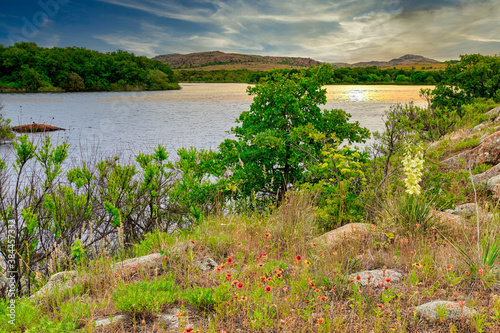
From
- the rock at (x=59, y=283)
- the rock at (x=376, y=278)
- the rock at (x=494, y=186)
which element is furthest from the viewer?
the rock at (x=494, y=186)

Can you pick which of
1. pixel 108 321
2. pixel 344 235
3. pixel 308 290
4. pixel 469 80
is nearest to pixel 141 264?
pixel 108 321

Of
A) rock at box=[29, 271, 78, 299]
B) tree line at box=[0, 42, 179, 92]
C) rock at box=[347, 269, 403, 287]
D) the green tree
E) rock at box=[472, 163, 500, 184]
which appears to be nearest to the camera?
rock at box=[347, 269, 403, 287]

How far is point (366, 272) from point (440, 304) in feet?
2.61

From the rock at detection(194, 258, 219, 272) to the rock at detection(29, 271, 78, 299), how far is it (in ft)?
4.64

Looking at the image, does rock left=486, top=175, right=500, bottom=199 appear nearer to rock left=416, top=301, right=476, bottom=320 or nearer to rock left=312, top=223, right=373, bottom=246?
rock left=312, top=223, right=373, bottom=246

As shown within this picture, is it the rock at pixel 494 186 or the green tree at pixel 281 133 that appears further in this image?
the green tree at pixel 281 133

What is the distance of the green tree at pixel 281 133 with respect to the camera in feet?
27.0

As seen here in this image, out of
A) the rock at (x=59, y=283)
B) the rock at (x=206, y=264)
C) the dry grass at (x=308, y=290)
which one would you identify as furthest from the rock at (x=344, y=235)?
the rock at (x=59, y=283)

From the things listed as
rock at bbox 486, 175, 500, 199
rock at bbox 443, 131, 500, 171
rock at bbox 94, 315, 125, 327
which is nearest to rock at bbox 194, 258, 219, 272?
rock at bbox 94, 315, 125, 327

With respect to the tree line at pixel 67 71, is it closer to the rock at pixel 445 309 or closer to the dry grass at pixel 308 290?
the dry grass at pixel 308 290

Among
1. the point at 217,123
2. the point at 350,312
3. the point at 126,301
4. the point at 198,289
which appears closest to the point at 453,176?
the point at 350,312

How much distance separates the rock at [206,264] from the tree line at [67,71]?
79.2 metres

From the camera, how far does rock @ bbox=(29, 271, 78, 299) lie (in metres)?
3.42

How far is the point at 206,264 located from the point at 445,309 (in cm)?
258
